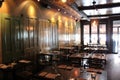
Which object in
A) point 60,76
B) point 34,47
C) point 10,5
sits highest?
point 10,5

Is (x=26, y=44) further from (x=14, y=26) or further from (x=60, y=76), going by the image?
(x=60, y=76)

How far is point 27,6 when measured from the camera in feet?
19.9

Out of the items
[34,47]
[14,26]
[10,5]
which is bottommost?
[34,47]

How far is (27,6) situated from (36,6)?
2.37ft

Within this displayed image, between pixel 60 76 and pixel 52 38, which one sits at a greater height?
pixel 52 38

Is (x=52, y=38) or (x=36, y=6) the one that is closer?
(x=36, y=6)

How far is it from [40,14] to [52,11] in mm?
1420

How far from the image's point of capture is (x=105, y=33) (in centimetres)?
1402

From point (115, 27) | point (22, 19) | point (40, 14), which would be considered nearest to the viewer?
point (22, 19)

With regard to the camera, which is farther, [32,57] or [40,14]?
[40,14]

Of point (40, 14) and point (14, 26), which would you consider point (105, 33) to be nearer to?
point (40, 14)

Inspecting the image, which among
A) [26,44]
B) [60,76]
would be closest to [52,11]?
[26,44]

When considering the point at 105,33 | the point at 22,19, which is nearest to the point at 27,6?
the point at 22,19

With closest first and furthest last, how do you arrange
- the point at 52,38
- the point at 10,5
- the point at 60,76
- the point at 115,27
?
the point at 60,76, the point at 10,5, the point at 52,38, the point at 115,27
